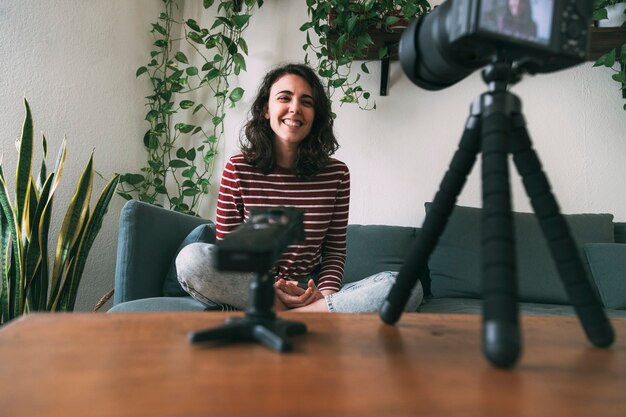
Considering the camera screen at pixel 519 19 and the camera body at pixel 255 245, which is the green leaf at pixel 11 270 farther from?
the camera screen at pixel 519 19

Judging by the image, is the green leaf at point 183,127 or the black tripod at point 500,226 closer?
the black tripod at point 500,226

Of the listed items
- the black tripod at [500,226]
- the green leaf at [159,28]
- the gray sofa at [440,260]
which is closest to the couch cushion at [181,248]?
the gray sofa at [440,260]

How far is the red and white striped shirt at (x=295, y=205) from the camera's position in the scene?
154 cm

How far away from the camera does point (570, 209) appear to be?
7.59 feet

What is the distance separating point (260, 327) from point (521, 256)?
5.54ft

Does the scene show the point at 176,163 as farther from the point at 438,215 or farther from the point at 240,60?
the point at 438,215

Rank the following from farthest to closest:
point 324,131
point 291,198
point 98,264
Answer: point 98,264, point 324,131, point 291,198

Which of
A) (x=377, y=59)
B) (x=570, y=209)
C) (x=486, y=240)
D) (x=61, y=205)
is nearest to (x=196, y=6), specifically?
(x=377, y=59)

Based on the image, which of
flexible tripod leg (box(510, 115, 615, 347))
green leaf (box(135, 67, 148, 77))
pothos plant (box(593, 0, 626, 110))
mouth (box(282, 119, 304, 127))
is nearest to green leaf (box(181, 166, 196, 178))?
green leaf (box(135, 67, 148, 77))

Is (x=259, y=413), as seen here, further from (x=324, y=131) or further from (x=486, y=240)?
(x=324, y=131)

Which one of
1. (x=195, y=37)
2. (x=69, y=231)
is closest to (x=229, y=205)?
(x=69, y=231)

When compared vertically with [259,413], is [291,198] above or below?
above

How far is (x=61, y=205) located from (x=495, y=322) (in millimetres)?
1953

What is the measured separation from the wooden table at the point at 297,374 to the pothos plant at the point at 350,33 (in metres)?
1.80
